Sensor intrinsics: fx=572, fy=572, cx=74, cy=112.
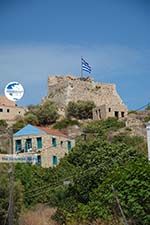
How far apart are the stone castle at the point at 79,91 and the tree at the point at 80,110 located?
148 cm

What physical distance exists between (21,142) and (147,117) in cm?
1477

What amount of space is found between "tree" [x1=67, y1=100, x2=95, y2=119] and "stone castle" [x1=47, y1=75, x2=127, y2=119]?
4.84 feet

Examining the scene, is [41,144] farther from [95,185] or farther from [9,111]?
[9,111]

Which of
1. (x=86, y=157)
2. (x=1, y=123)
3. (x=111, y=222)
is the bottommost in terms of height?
(x=111, y=222)

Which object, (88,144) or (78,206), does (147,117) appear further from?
(78,206)

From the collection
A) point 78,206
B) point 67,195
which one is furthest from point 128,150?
point 78,206

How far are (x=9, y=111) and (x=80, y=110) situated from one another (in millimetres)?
6813

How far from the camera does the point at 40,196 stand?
86.3 ft

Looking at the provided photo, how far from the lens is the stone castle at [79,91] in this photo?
59.2m

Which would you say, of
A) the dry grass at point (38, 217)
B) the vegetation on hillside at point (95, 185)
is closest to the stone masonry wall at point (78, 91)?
the vegetation on hillside at point (95, 185)

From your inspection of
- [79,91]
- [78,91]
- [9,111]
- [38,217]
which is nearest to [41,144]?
[38,217]

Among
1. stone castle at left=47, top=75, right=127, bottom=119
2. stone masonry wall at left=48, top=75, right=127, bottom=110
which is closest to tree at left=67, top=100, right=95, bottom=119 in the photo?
stone castle at left=47, top=75, right=127, bottom=119

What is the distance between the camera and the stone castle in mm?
59156

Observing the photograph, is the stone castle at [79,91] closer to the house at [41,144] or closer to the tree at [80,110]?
the tree at [80,110]
